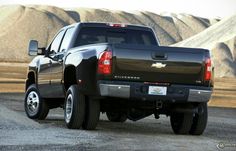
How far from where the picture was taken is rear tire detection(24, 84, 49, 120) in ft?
49.2

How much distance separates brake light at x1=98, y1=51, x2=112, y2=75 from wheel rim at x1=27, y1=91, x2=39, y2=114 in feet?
12.1

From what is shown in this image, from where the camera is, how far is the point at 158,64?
1194 centimetres

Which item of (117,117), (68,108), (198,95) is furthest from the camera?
(117,117)

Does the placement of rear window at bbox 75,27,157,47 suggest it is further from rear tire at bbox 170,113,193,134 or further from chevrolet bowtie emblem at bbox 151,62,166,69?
chevrolet bowtie emblem at bbox 151,62,166,69

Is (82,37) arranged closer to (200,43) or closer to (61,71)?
(61,71)

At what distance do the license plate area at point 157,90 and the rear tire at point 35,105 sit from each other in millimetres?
3706

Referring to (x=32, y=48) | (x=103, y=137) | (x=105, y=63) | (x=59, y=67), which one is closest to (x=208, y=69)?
(x=105, y=63)

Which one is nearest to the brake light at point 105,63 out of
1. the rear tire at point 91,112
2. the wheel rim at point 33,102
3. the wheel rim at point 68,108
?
the rear tire at point 91,112

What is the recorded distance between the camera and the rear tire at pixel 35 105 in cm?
1500

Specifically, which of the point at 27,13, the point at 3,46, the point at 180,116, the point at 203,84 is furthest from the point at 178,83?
the point at 27,13

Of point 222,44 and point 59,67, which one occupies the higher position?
point 59,67

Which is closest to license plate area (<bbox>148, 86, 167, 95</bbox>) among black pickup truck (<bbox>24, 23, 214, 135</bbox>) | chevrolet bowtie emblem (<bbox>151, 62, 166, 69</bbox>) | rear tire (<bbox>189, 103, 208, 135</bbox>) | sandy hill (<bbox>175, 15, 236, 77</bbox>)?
black pickup truck (<bbox>24, 23, 214, 135</bbox>)

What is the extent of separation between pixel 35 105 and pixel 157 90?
4.10m

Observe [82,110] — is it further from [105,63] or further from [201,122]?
[201,122]
